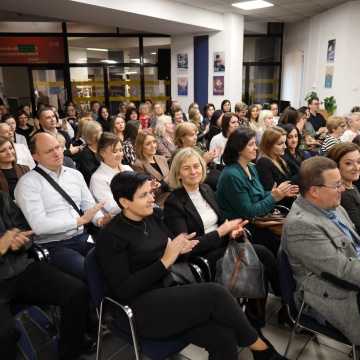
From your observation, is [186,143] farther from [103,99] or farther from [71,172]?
[103,99]

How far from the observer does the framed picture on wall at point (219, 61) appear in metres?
9.69

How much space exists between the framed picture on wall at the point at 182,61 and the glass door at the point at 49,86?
3.47m

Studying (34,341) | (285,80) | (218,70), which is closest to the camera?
(34,341)

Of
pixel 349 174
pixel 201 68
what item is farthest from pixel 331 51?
pixel 349 174

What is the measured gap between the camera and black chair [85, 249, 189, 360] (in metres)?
1.74

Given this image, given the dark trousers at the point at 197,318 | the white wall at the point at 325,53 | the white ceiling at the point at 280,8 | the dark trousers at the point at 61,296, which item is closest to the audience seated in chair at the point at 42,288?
the dark trousers at the point at 61,296

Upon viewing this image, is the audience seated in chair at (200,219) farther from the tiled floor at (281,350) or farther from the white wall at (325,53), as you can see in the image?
the white wall at (325,53)

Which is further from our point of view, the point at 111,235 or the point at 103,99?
the point at 103,99

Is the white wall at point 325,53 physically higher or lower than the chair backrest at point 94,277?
higher

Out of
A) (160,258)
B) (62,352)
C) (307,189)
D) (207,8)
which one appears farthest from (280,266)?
(207,8)

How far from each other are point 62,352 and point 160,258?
0.91 metres

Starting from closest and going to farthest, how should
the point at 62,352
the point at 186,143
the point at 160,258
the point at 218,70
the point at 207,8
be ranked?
1. the point at 160,258
2. the point at 62,352
3. the point at 186,143
4. the point at 207,8
5. the point at 218,70

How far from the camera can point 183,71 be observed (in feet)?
35.0

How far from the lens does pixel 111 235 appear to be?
1804 mm
